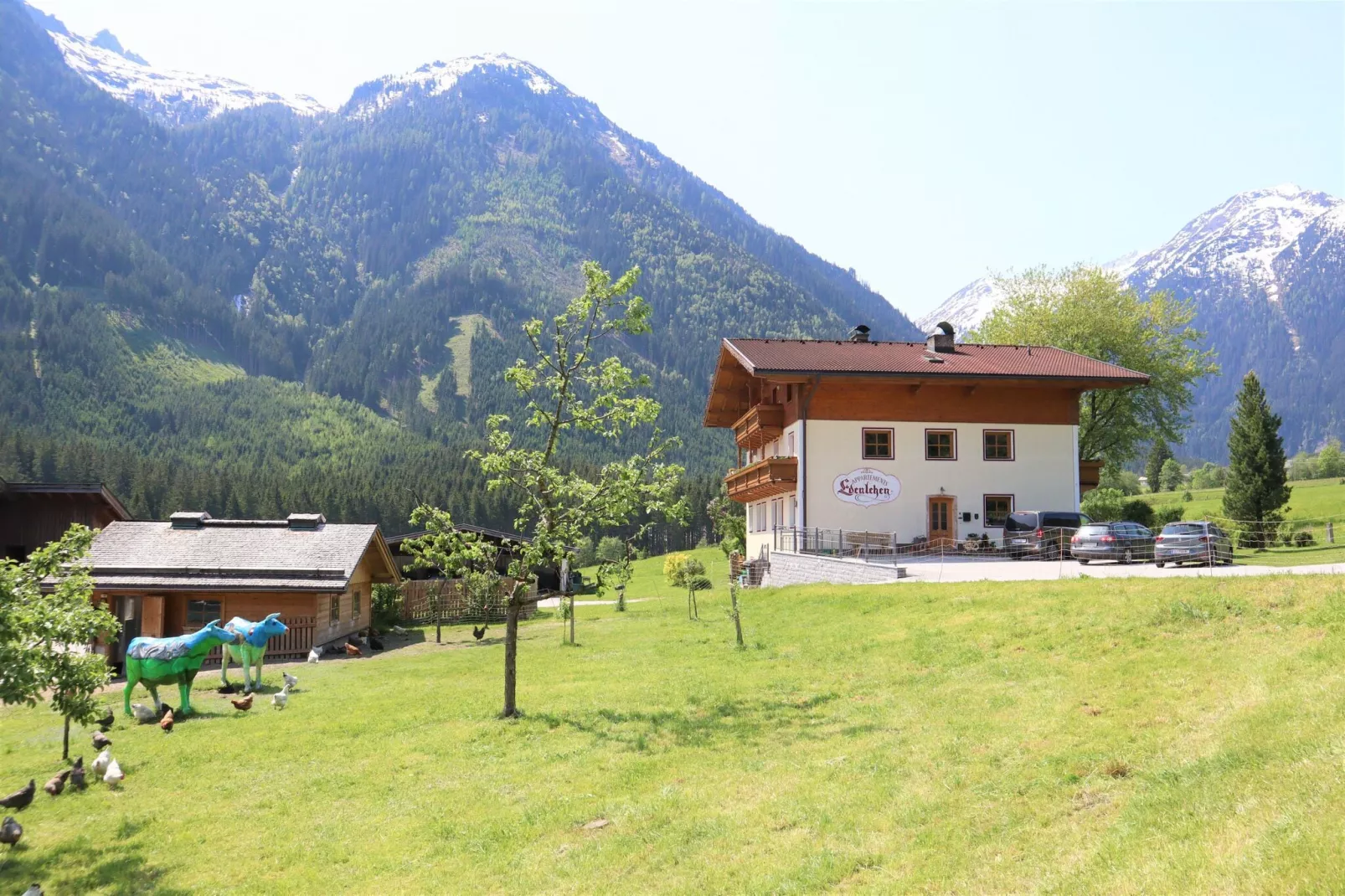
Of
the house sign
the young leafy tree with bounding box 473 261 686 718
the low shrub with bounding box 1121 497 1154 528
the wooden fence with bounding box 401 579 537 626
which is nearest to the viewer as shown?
the young leafy tree with bounding box 473 261 686 718

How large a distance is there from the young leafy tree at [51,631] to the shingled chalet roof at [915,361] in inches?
1113

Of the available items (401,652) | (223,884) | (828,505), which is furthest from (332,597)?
(223,884)

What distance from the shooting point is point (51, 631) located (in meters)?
10.7

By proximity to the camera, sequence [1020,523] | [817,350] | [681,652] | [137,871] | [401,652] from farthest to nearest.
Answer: [817,350]
[1020,523]
[401,652]
[681,652]
[137,871]

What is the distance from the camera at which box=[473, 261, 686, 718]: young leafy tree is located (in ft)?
58.1

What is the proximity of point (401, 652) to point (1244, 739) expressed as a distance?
1129 inches

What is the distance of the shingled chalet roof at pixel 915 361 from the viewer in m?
38.0

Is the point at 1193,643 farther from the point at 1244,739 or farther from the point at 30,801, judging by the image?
the point at 30,801

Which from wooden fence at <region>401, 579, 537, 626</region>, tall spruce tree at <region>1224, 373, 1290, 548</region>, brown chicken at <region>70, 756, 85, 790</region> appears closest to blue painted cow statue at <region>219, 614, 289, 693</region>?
brown chicken at <region>70, 756, 85, 790</region>

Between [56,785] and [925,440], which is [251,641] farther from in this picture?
[925,440]

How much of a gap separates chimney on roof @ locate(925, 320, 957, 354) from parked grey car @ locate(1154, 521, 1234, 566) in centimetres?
1678

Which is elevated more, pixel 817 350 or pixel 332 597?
pixel 817 350

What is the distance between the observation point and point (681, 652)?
75.4 feet

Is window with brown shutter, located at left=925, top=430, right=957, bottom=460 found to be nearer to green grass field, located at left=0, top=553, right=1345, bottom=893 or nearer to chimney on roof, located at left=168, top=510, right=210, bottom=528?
green grass field, located at left=0, top=553, right=1345, bottom=893
